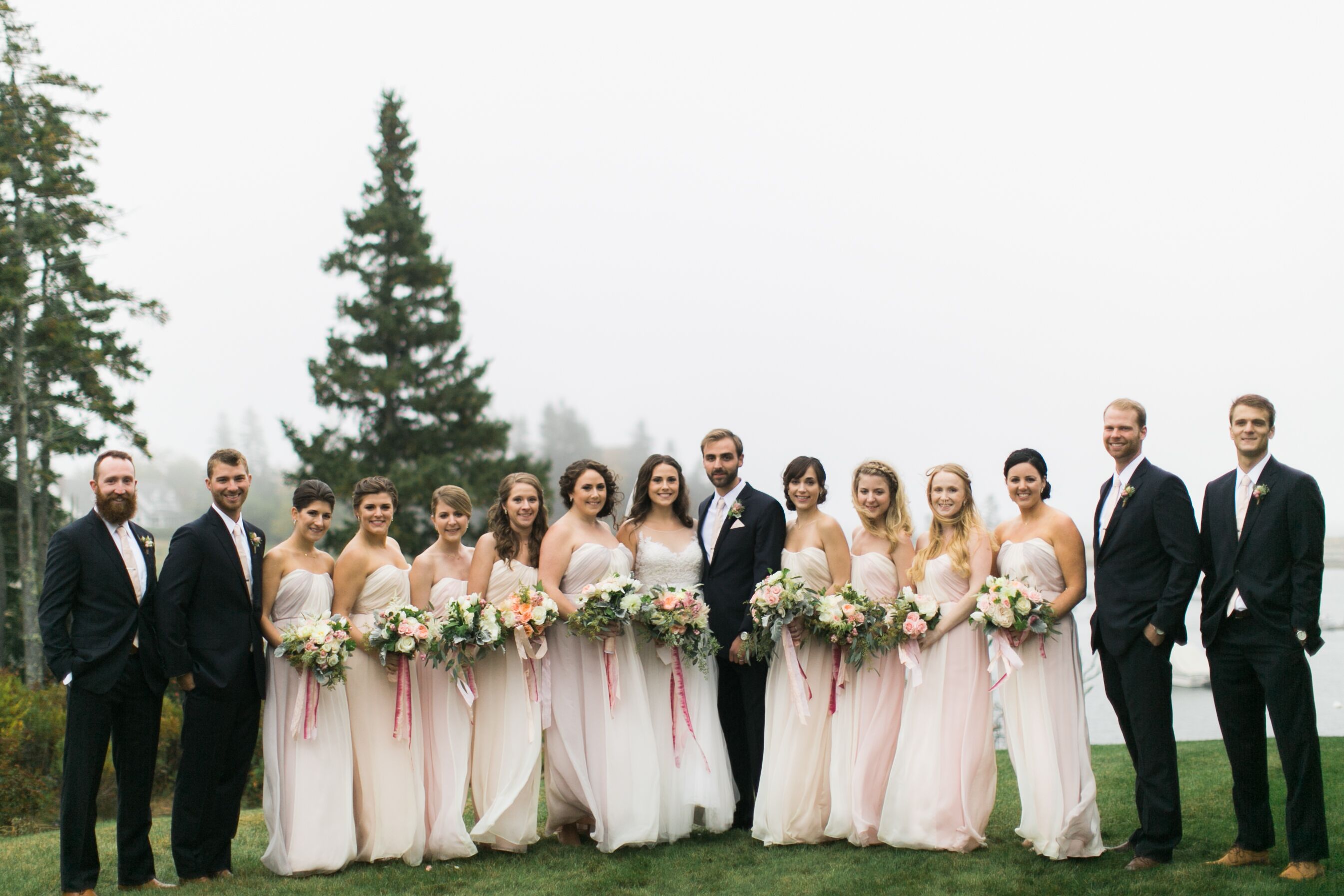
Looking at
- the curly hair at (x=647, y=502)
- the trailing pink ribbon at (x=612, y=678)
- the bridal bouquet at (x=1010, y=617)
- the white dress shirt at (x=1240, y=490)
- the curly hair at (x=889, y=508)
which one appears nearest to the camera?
the white dress shirt at (x=1240, y=490)

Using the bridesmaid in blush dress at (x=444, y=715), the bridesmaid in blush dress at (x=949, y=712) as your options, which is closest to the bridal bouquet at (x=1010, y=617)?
the bridesmaid in blush dress at (x=949, y=712)

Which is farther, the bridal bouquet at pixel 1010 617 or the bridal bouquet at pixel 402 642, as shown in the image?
the bridal bouquet at pixel 402 642

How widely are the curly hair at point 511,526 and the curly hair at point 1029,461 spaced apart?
3407 millimetres

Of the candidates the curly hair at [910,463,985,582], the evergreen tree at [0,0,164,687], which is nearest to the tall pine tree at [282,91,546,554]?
the evergreen tree at [0,0,164,687]

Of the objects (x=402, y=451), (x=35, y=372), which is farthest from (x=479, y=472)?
(x=35, y=372)

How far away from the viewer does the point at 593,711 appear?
828 centimetres

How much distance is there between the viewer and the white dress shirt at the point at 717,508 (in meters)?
8.59

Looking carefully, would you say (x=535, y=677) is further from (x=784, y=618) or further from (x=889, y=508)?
(x=889, y=508)

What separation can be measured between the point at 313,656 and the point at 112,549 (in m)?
1.46

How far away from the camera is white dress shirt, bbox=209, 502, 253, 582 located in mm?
7633

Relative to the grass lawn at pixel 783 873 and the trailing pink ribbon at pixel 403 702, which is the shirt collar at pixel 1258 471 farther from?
the trailing pink ribbon at pixel 403 702

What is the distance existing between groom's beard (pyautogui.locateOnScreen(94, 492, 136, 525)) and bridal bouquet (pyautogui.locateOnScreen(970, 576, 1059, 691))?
572 centimetres

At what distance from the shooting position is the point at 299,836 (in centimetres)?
768

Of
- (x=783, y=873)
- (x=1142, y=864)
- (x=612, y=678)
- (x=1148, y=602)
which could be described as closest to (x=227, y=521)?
(x=612, y=678)
